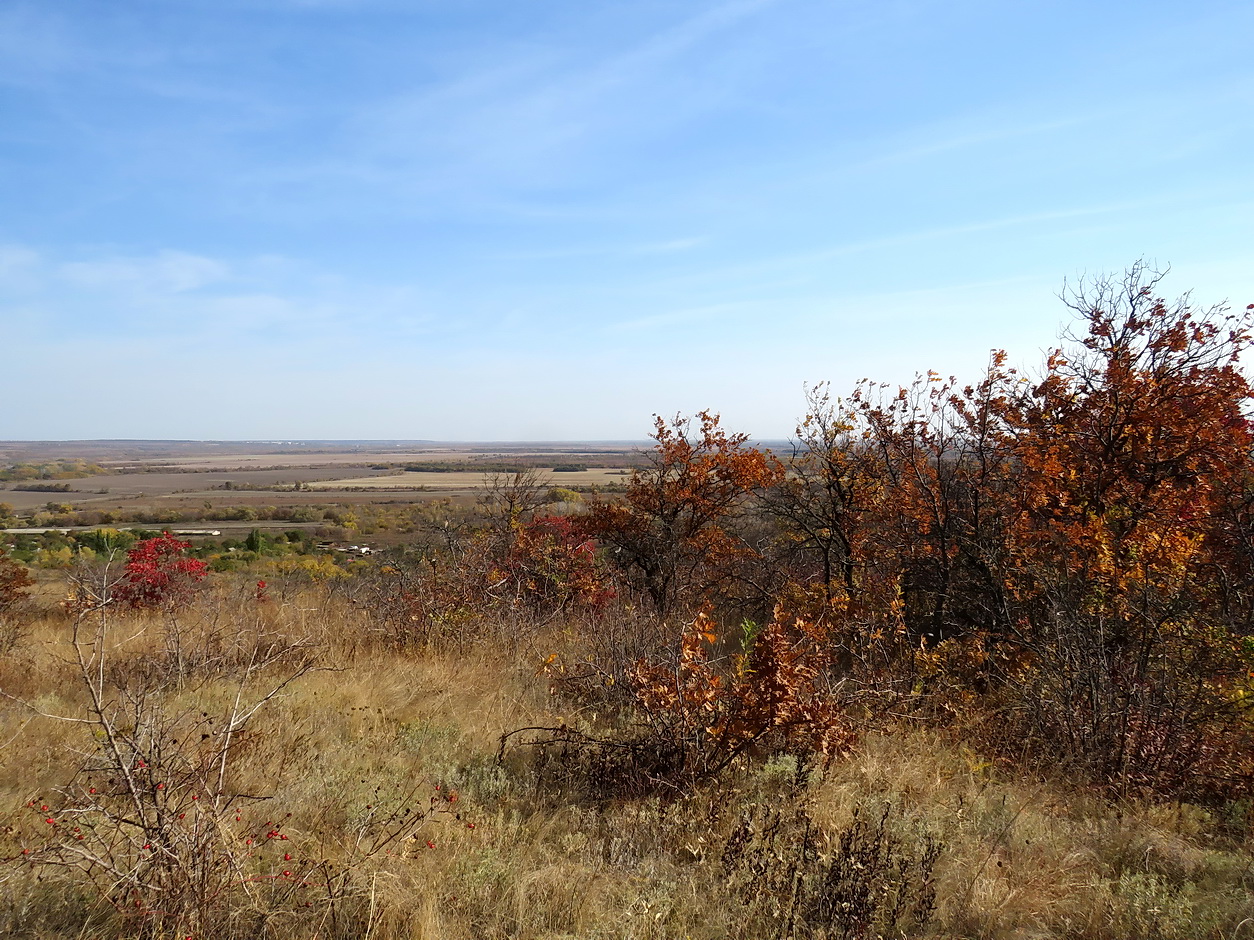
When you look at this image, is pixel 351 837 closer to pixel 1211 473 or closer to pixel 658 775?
pixel 658 775

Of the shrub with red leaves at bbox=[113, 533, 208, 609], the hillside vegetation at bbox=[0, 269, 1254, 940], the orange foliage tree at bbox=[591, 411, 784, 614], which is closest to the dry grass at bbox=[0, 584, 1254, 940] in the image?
the hillside vegetation at bbox=[0, 269, 1254, 940]

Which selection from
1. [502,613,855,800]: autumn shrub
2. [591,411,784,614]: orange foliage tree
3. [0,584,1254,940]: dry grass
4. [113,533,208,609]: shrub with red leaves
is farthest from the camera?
[591,411,784,614]: orange foliage tree

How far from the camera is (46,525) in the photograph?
3950cm

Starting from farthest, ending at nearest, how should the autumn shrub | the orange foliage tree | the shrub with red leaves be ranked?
1. the orange foliage tree
2. the shrub with red leaves
3. the autumn shrub

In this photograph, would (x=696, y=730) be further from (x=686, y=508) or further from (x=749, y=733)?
(x=686, y=508)

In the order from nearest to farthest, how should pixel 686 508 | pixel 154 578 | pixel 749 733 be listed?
pixel 749 733 < pixel 154 578 < pixel 686 508

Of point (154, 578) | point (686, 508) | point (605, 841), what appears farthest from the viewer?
point (686, 508)

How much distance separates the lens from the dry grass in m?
3.08

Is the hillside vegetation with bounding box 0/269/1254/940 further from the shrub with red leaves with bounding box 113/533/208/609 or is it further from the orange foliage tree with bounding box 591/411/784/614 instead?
the orange foliage tree with bounding box 591/411/784/614

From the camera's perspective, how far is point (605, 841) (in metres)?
3.90

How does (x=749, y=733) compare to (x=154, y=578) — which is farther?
(x=154, y=578)

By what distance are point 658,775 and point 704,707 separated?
0.54 metres

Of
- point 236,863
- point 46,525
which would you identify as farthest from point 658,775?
point 46,525

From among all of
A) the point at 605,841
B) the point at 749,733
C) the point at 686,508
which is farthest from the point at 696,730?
the point at 686,508
